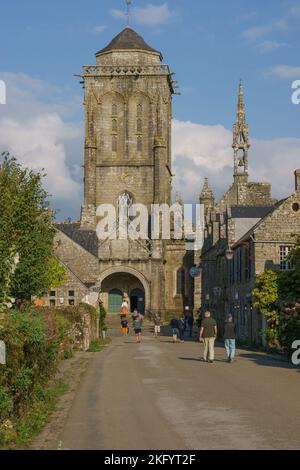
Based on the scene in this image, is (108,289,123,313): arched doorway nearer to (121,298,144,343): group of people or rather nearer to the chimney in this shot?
(121,298,144,343): group of people

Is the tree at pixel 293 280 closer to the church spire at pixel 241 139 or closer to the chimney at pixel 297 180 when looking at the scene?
the chimney at pixel 297 180

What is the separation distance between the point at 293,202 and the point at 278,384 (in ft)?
66.7

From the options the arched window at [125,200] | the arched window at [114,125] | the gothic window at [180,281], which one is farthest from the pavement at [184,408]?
the arched window at [114,125]

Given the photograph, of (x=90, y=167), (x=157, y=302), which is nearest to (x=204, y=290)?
(x=157, y=302)

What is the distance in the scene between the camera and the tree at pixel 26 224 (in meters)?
28.3

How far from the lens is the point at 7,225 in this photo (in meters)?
28.1

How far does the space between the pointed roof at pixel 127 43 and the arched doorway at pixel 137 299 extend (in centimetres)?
2374

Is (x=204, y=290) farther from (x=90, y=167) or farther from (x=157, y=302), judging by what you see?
(x=90, y=167)

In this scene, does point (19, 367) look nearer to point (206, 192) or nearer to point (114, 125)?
point (206, 192)

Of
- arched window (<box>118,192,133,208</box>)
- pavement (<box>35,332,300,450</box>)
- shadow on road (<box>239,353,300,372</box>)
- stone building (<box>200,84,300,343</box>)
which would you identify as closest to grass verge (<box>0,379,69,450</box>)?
pavement (<box>35,332,300,450</box>)

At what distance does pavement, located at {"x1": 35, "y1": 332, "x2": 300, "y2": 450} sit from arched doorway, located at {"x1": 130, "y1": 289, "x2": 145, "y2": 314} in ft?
156

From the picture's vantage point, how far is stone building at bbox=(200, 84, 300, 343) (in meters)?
37.5

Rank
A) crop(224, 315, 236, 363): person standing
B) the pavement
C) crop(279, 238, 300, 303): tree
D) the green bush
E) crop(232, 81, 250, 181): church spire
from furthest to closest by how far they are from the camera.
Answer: crop(232, 81, 250, 181): church spire < crop(279, 238, 300, 303): tree < crop(224, 315, 236, 363): person standing < the green bush < the pavement

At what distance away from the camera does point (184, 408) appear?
560 inches
